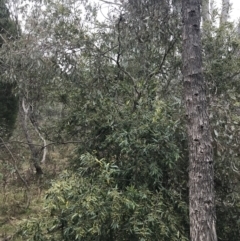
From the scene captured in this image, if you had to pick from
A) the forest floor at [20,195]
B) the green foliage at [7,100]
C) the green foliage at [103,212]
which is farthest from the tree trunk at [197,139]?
the green foliage at [7,100]

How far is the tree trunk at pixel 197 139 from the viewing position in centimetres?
326

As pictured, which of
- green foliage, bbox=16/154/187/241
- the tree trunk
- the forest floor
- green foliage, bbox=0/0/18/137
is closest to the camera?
green foliage, bbox=16/154/187/241

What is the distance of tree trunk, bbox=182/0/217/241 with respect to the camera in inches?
128

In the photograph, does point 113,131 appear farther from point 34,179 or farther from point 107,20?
point 34,179

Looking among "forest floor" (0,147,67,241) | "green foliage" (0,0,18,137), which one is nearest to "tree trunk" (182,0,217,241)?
Answer: "forest floor" (0,147,67,241)

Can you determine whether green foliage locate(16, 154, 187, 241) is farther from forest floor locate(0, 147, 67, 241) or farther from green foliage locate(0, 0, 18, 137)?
green foliage locate(0, 0, 18, 137)

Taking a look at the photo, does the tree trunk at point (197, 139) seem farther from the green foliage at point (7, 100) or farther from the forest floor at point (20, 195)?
the green foliage at point (7, 100)

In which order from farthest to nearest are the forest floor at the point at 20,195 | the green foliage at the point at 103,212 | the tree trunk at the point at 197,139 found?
the forest floor at the point at 20,195
the tree trunk at the point at 197,139
the green foliage at the point at 103,212

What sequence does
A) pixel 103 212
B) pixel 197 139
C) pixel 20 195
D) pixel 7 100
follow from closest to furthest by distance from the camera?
pixel 103 212 < pixel 197 139 < pixel 20 195 < pixel 7 100

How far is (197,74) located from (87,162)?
147 centimetres

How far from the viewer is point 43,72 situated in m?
4.82

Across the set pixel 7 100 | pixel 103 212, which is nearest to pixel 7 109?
pixel 7 100

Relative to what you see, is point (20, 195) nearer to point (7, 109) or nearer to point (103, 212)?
point (7, 109)

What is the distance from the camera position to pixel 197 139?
11.3 feet
